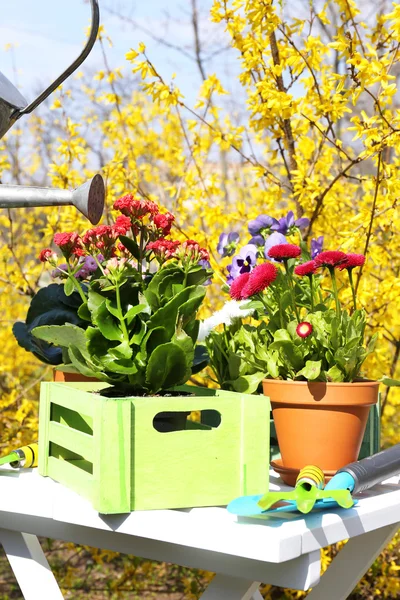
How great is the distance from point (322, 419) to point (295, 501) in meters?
0.20

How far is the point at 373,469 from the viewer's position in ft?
2.84

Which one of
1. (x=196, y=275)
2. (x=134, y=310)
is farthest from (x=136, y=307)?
(x=196, y=275)

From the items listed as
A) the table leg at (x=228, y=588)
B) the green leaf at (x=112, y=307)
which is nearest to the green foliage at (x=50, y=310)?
the green leaf at (x=112, y=307)

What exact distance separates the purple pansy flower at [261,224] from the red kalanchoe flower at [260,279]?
0.26 meters

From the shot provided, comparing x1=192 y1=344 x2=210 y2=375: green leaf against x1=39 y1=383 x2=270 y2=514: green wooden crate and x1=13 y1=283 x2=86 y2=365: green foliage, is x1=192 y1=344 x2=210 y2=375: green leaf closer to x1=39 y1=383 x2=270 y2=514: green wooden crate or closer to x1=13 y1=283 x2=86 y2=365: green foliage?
x1=13 y1=283 x2=86 y2=365: green foliage

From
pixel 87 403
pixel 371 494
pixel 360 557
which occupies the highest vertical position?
pixel 87 403

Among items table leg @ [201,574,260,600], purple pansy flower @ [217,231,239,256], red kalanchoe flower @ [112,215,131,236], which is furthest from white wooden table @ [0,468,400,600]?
purple pansy flower @ [217,231,239,256]

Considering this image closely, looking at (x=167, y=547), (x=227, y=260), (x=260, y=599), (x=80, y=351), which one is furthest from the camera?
(x=227, y=260)

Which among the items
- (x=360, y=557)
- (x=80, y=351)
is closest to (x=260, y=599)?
(x=360, y=557)

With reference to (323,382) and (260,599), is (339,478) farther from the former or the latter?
(260,599)

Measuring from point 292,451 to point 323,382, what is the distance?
11 centimetres

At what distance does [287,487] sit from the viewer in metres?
0.96

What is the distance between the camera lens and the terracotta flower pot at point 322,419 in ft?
3.05

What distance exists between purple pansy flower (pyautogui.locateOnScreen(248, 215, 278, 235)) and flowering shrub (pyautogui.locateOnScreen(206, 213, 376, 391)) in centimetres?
6
